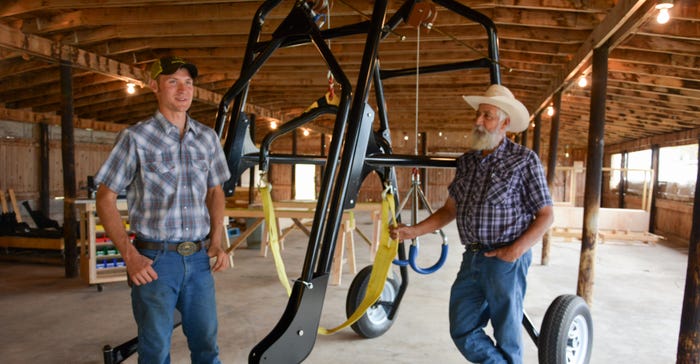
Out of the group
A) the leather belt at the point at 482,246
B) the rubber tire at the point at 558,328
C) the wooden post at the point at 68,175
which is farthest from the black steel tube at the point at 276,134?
the wooden post at the point at 68,175

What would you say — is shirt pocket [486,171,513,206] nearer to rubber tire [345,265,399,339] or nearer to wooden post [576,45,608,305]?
rubber tire [345,265,399,339]

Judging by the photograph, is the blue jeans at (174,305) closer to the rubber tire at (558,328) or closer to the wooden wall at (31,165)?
the rubber tire at (558,328)

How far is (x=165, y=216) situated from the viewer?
2141 millimetres

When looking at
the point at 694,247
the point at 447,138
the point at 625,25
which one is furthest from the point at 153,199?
the point at 447,138

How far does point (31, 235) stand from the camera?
7359 mm

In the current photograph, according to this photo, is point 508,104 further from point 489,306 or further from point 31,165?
point 31,165

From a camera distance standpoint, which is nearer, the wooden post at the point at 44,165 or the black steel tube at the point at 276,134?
the black steel tube at the point at 276,134

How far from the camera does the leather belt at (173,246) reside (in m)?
2.15

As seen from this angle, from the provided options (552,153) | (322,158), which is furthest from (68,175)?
(552,153)

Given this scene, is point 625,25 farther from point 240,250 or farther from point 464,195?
point 240,250

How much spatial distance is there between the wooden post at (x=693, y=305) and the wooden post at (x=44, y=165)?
12.6 m

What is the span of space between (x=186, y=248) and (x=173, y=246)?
58 mm

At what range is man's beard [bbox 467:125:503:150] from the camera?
2.43 m

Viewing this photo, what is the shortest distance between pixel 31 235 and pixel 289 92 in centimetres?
603
